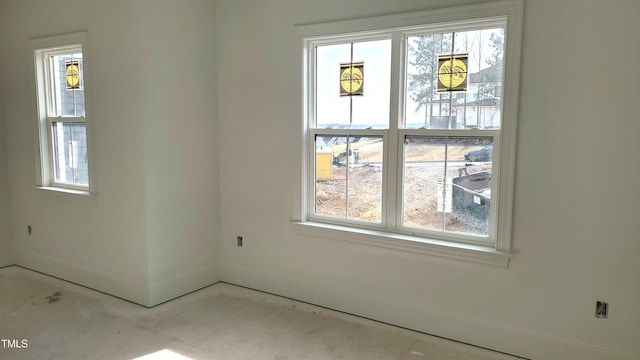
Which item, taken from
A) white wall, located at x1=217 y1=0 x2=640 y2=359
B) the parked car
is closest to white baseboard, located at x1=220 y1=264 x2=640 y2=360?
white wall, located at x1=217 y1=0 x2=640 y2=359

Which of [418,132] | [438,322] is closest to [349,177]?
[418,132]

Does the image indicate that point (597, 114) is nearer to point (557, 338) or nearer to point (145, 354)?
point (557, 338)

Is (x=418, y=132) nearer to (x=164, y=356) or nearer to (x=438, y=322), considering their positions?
(x=438, y=322)

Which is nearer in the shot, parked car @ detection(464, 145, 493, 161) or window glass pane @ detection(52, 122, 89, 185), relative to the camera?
parked car @ detection(464, 145, 493, 161)

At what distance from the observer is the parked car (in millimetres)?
3102

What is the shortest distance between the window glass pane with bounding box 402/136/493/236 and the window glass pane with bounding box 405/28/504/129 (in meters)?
0.14

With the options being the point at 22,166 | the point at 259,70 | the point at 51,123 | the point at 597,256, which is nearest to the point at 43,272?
the point at 22,166

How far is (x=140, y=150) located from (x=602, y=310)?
352 centimetres

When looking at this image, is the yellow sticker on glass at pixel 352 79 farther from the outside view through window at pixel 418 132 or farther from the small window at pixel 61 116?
the small window at pixel 61 116

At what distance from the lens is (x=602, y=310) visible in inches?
109

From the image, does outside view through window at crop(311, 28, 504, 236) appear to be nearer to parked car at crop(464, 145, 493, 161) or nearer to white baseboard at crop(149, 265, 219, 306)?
parked car at crop(464, 145, 493, 161)

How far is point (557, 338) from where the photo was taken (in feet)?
9.52

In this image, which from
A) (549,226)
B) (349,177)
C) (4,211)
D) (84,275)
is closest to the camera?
(549,226)

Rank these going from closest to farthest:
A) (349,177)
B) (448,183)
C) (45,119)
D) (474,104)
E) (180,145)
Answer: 1. (474,104)
2. (448,183)
3. (349,177)
4. (180,145)
5. (45,119)
